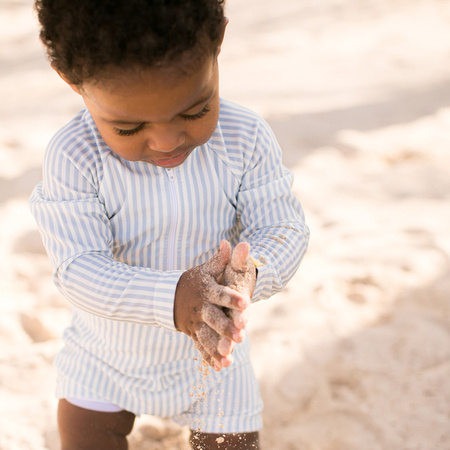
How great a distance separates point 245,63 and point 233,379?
3013 mm

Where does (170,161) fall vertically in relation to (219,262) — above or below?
above

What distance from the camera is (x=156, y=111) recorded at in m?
1.06

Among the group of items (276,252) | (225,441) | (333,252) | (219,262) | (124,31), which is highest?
(124,31)

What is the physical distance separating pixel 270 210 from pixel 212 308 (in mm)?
365

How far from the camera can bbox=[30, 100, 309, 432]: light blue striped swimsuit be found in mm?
1260

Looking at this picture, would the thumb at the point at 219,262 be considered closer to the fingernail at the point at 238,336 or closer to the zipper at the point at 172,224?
the fingernail at the point at 238,336

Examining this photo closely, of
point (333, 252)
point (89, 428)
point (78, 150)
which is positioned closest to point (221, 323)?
point (78, 150)

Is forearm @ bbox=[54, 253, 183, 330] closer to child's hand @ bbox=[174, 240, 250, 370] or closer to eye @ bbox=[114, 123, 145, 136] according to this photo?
child's hand @ bbox=[174, 240, 250, 370]

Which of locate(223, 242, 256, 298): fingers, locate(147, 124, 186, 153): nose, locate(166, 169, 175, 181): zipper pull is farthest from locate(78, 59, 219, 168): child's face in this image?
locate(223, 242, 256, 298): fingers

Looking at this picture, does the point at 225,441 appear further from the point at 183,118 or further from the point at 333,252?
the point at 333,252

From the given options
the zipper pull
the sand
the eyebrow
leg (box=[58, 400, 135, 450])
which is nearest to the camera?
the eyebrow

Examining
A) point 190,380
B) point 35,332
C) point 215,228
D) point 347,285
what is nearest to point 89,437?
point 190,380

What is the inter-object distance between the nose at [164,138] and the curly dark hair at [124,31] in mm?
125

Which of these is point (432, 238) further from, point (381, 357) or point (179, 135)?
point (179, 135)
